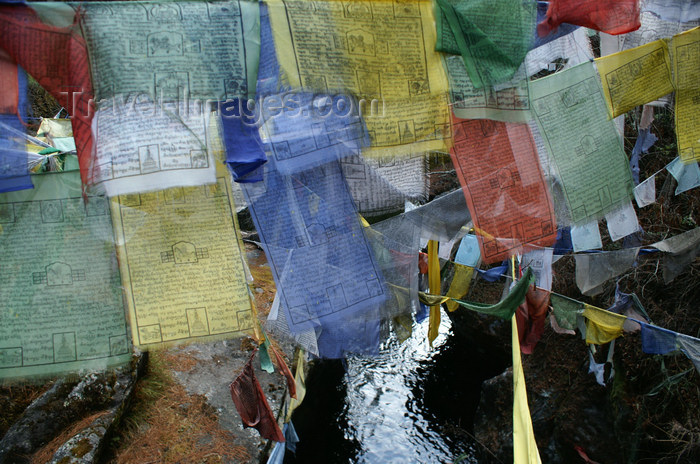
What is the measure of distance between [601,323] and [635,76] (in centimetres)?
146

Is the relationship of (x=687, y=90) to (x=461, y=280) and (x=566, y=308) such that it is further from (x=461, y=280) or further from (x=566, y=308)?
(x=461, y=280)

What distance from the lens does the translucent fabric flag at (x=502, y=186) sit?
1620 millimetres

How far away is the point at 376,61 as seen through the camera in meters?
1.42

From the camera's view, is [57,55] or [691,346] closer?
[57,55]

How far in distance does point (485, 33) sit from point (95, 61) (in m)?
1.28

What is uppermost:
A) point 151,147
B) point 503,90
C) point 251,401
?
point 503,90

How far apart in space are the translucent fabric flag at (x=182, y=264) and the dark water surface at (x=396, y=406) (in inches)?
157

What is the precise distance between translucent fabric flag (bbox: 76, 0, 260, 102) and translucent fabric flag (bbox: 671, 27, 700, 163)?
6.05ft

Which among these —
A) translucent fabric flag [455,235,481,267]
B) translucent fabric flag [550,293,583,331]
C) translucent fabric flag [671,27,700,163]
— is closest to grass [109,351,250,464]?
translucent fabric flag [455,235,481,267]

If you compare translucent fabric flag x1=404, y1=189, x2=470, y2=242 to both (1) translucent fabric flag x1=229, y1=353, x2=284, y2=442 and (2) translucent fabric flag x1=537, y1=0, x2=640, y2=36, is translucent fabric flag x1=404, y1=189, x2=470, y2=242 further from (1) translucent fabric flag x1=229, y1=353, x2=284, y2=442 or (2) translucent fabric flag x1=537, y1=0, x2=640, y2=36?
(1) translucent fabric flag x1=229, y1=353, x2=284, y2=442

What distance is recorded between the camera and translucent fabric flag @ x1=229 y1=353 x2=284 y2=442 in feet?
6.97

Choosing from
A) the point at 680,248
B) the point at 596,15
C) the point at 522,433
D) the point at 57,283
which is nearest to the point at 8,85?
the point at 57,283

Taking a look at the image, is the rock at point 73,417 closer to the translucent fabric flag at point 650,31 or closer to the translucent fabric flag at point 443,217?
the translucent fabric flag at point 443,217

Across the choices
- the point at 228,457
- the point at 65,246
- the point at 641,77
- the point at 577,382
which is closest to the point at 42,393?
the point at 228,457
